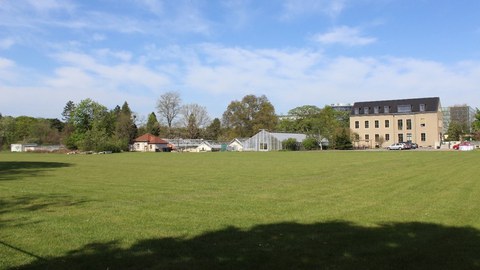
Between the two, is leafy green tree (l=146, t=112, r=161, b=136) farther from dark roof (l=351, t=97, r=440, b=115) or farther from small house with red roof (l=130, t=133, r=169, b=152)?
dark roof (l=351, t=97, r=440, b=115)

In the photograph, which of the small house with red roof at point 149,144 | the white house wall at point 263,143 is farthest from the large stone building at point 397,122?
the small house with red roof at point 149,144

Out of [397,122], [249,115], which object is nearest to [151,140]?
[249,115]

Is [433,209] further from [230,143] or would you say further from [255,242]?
[230,143]

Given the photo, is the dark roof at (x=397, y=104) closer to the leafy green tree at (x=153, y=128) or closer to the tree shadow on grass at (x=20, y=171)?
the leafy green tree at (x=153, y=128)

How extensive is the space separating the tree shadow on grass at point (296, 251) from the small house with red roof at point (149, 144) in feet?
347

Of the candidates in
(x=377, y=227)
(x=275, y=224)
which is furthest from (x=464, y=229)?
(x=275, y=224)

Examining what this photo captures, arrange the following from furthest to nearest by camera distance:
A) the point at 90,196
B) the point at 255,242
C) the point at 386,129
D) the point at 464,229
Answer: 1. the point at 386,129
2. the point at 90,196
3. the point at 464,229
4. the point at 255,242

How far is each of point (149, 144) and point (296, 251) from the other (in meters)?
109

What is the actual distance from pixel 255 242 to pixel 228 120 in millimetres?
118597

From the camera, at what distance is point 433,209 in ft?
37.9

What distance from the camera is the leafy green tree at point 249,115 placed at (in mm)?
120312

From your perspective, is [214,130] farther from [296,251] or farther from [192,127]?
[296,251]

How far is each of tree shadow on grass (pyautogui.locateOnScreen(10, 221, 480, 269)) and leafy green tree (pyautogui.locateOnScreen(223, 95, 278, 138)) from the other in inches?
4370

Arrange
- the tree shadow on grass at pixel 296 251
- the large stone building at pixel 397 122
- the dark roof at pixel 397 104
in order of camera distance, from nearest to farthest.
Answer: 1. the tree shadow on grass at pixel 296 251
2. the large stone building at pixel 397 122
3. the dark roof at pixel 397 104
